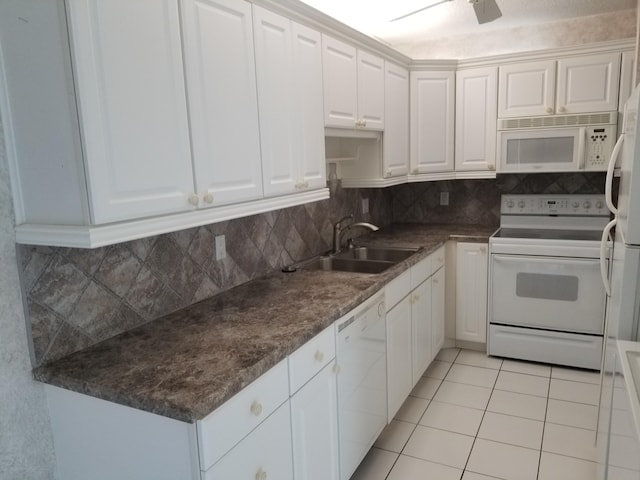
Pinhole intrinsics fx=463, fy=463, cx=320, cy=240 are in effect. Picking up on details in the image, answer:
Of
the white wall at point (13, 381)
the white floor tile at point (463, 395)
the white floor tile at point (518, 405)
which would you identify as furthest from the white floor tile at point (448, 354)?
the white wall at point (13, 381)

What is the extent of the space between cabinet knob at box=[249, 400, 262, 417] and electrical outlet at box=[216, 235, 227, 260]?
0.89 m

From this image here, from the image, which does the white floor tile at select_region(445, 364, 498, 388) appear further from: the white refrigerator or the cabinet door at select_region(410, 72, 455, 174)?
the cabinet door at select_region(410, 72, 455, 174)

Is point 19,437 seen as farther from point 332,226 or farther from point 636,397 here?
point 332,226

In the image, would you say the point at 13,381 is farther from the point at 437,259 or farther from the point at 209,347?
the point at 437,259

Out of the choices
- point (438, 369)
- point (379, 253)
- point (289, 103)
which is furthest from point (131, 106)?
point (438, 369)

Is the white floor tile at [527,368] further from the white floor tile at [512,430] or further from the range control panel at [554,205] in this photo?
the range control panel at [554,205]

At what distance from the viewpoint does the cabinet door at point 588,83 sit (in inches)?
123

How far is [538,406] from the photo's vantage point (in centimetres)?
283

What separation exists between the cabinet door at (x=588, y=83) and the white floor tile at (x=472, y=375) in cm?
192

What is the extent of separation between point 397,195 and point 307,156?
2.15 m

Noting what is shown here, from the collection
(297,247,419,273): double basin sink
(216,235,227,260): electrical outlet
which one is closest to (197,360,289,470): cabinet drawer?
(216,235,227,260): electrical outlet

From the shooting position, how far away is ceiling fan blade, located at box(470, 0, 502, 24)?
2299 mm

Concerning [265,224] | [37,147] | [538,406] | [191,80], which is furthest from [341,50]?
[538,406]

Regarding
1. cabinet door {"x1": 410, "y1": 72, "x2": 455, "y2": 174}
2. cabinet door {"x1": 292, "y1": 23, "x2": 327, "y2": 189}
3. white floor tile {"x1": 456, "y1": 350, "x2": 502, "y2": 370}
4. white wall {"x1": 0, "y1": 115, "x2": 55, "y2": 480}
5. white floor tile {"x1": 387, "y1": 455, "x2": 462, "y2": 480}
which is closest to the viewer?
white wall {"x1": 0, "y1": 115, "x2": 55, "y2": 480}
